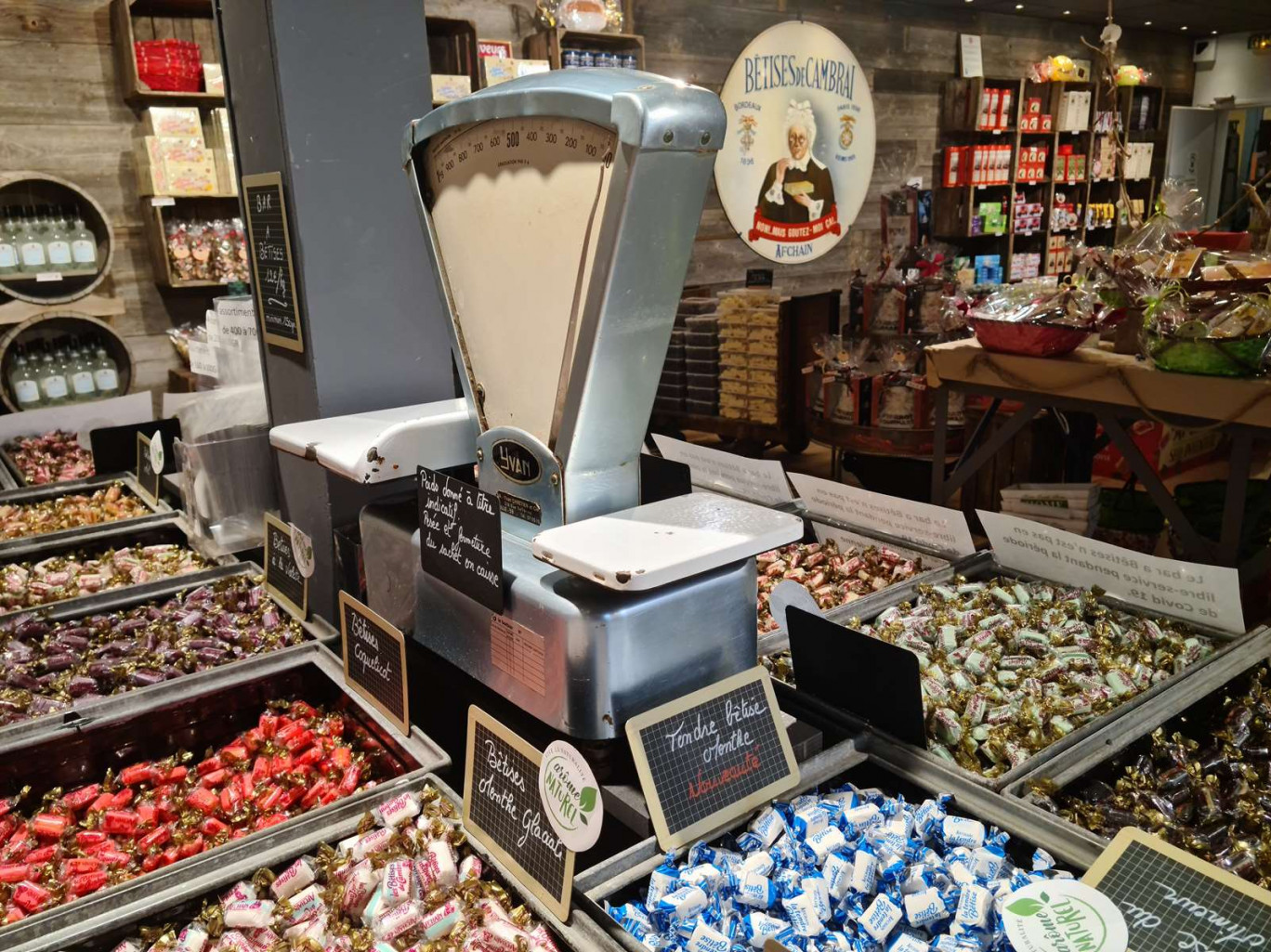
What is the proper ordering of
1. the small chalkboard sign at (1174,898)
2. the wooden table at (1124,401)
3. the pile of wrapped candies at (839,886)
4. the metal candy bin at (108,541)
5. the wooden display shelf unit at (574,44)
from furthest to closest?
the wooden display shelf unit at (574,44)
the metal candy bin at (108,541)
the wooden table at (1124,401)
the pile of wrapped candies at (839,886)
the small chalkboard sign at (1174,898)

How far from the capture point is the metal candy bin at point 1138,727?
44.6 inches

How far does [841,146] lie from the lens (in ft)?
21.4

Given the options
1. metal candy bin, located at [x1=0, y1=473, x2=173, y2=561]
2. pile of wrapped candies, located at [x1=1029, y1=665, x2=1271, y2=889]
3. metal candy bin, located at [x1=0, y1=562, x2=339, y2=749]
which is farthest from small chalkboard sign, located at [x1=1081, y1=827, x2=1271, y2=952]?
metal candy bin, located at [x1=0, y1=473, x2=173, y2=561]

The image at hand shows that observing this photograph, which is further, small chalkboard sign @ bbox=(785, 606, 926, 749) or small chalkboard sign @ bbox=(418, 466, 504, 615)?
small chalkboard sign @ bbox=(785, 606, 926, 749)

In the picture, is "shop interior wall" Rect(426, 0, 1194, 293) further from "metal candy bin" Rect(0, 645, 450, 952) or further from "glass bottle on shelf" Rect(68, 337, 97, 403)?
"metal candy bin" Rect(0, 645, 450, 952)

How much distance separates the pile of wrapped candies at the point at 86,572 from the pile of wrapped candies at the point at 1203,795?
5.93 ft

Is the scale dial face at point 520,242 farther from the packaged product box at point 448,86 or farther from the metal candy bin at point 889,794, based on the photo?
the packaged product box at point 448,86

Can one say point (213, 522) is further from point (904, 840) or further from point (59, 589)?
point (904, 840)

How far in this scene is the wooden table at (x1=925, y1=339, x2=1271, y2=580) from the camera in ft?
6.18

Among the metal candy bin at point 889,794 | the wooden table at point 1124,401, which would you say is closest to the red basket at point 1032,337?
the wooden table at point 1124,401

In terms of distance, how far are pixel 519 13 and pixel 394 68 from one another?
3874 mm

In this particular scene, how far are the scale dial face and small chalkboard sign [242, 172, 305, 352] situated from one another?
0.52 meters

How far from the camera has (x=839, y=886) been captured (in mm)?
992

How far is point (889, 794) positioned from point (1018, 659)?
0.45m
